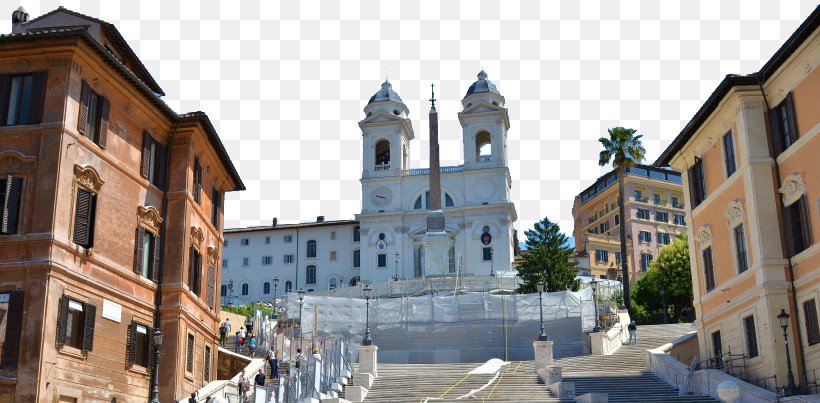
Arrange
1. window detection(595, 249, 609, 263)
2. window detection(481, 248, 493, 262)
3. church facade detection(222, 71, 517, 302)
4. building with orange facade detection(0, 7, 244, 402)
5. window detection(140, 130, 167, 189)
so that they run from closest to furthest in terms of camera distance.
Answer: building with orange facade detection(0, 7, 244, 402) < window detection(140, 130, 167, 189) < window detection(481, 248, 493, 262) < church facade detection(222, 71, 517, 302) < window detection(595, 249, 609, 263)

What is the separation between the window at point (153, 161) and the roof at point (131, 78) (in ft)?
3.55

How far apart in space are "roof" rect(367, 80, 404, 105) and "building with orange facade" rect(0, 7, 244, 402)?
66952 millimetres

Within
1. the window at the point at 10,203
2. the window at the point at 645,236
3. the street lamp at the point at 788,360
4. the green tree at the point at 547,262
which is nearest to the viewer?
the window at the point at 10,203

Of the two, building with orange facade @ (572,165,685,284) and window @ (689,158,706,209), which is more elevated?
building with orange facade @ (572,165,685,284)

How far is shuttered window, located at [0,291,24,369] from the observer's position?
76.8 ft

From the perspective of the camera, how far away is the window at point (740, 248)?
3122 centimetres

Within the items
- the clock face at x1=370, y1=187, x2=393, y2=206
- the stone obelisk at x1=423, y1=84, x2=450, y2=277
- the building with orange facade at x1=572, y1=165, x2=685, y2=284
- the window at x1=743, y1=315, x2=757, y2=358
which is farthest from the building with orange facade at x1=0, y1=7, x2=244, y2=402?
the building with orange facade at x1=572, y1=165, x2=685, y2=284

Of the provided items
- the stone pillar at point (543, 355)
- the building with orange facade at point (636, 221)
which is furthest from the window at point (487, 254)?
the stone pillar at point (543, 355)

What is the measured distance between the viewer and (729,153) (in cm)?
3272

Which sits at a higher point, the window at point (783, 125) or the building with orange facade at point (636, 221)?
the building with orange facade at point (636, 221)

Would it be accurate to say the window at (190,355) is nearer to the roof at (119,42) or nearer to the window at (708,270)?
the roof at (119,42)

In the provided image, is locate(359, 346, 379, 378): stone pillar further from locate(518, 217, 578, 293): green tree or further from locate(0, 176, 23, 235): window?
locate(518, 217, 578, 293): green tree

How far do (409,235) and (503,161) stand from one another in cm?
1233

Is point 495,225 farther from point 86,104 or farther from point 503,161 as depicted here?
point 86,104
